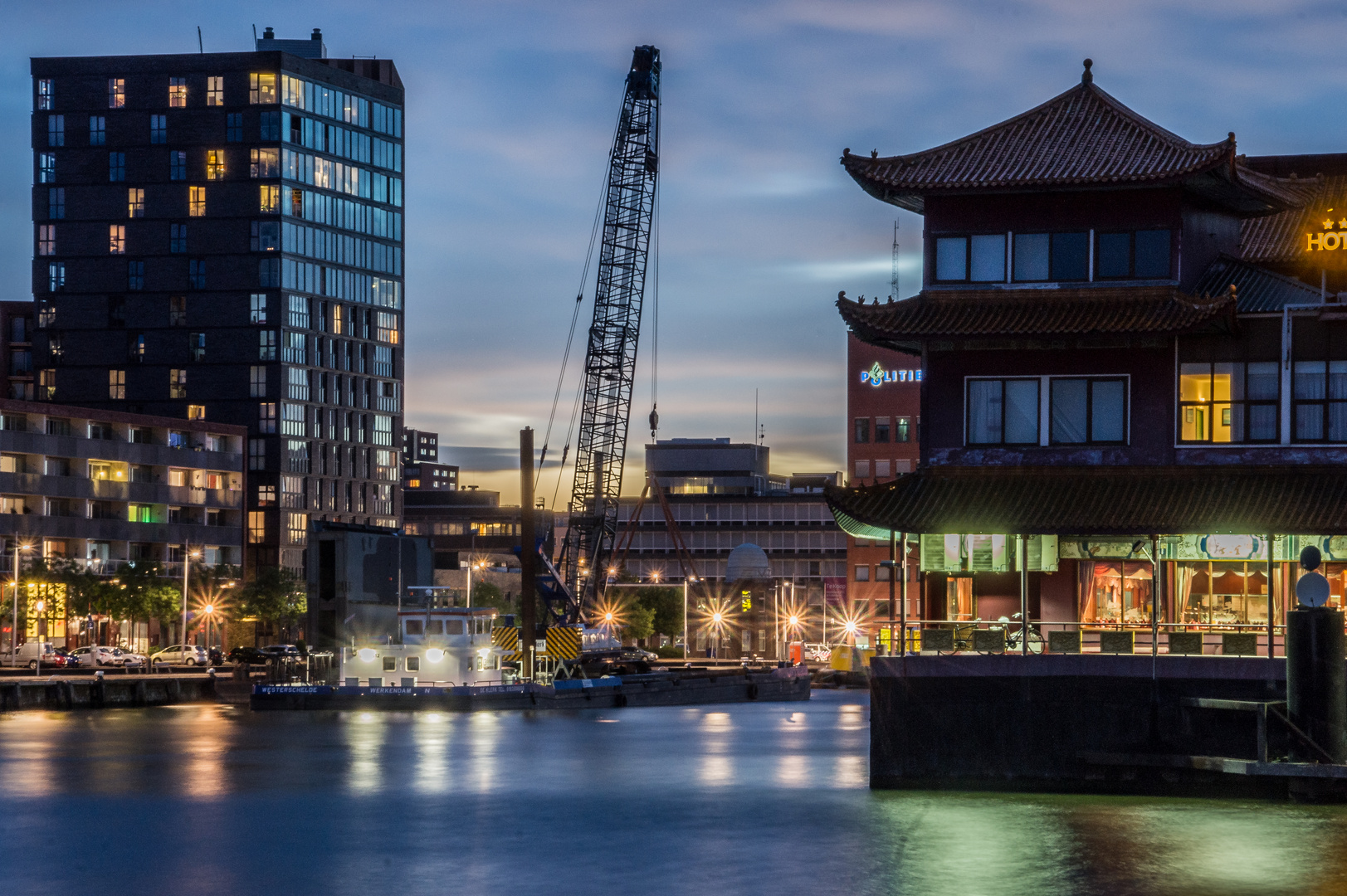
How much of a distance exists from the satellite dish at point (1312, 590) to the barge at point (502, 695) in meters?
61.8

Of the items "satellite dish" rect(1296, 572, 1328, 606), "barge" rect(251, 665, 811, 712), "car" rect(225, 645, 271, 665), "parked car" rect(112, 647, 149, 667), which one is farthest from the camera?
"car" rect(225, 645, 271, 665)

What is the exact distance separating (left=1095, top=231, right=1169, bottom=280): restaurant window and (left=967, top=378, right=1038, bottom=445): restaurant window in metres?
4.46

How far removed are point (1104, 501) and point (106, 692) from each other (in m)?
80.2

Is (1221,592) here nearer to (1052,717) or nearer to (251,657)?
(1052,717)

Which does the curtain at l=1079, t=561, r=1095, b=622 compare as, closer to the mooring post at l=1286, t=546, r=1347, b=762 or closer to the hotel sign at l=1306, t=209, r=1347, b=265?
the mooring post at l=1286, t=546, r=1347, b=762

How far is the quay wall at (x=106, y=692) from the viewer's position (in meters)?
114

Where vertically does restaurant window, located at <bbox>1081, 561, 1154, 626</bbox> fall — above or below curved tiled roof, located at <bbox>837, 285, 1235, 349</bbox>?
below

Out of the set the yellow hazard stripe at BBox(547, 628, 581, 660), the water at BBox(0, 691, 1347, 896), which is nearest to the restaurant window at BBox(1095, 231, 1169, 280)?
the water at BBox(0, 691, 1347, 896)

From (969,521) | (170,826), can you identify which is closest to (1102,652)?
(969,521)

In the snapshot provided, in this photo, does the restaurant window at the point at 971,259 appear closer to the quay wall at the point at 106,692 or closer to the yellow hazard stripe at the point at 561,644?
the yellow hazard stripe at the point at 561,644

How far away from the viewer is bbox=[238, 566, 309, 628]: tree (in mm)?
189625

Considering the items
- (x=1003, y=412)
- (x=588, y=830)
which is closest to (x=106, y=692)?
(x=588, y=830)

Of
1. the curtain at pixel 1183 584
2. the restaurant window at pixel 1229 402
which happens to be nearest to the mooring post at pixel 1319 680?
the restaurant window at pixel 1229 402

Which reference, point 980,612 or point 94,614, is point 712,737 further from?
point 94,614
